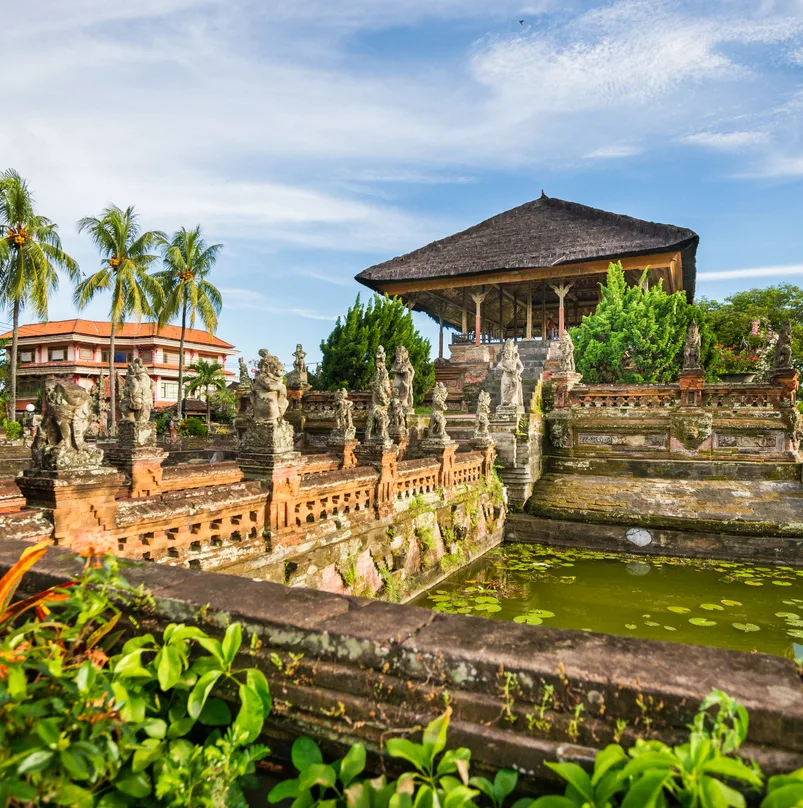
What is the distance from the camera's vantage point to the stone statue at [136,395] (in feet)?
28.2

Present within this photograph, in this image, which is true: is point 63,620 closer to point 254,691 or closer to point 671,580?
point 254,691

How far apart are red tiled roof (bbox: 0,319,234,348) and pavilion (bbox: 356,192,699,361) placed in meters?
19.0

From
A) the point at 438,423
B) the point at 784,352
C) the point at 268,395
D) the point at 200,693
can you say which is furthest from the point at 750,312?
the point at 200,693

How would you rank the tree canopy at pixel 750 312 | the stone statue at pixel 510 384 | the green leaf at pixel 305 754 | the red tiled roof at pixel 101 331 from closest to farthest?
1. the green leaf at pixel 305 754
2. the stone statue at pixel 510 384
3. the tree canopy at pixel 750 312
4. the red tiled roof at pixel 101 331

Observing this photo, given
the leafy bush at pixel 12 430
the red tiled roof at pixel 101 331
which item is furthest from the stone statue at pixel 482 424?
the red tiled roof at pixel 101 331

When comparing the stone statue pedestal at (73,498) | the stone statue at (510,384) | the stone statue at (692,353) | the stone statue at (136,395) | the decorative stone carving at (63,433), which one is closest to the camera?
the stone statue pedestal at (73,498)

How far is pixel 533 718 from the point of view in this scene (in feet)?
5.44

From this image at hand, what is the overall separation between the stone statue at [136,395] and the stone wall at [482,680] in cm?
709

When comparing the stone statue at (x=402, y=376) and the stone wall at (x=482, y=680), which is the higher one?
the stone statue at (x=402, y=376)

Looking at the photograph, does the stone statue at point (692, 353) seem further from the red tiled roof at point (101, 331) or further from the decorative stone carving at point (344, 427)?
the red tiled roof at point (101, 331)

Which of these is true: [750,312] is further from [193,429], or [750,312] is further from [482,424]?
[193,429]

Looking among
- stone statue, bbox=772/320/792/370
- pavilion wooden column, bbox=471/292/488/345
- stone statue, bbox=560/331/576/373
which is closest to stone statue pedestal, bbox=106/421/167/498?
stone statue, bbox=560/331/576/373

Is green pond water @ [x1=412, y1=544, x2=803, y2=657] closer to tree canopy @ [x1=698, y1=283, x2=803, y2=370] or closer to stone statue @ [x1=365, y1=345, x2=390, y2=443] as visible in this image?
stone statue @ [x1=365, y1=345, x2=390, y2=443]

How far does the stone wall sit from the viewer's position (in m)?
1.57
